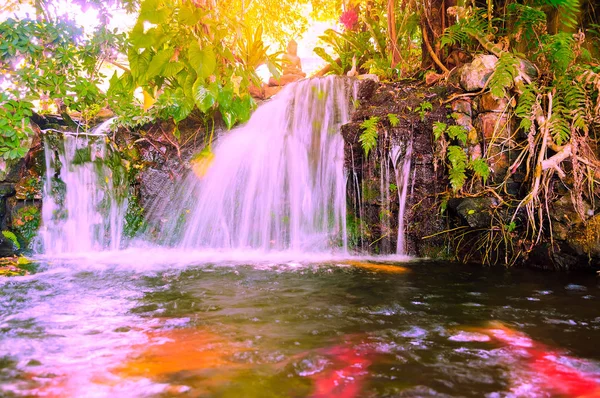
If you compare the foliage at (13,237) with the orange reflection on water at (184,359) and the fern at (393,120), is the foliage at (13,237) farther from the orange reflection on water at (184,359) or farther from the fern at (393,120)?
the fern at (393,120)

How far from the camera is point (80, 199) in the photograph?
7.12 meters

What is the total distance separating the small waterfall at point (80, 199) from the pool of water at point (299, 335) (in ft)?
8.26

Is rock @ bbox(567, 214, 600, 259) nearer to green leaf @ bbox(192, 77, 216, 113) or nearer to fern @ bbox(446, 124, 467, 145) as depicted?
fern @ bbox(446, 124, 467, 145)

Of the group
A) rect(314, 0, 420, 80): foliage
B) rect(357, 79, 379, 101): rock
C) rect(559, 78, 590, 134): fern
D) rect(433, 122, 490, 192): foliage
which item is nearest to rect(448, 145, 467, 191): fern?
rect(433, 122, 490, 192): foliage

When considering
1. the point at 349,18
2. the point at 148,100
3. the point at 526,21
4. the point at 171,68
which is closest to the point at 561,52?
the point at 526,21

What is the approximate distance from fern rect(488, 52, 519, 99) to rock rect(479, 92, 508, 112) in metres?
0.14

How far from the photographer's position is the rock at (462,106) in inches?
237

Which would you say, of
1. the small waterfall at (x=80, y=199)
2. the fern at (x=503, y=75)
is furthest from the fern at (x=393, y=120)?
the small waterfall at (x=80, y=199)

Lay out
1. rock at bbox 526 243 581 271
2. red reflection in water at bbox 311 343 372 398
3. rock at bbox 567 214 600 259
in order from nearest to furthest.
A: red reflection in water at bbox 311 343 372 398
rock at bbox 567 214 600 259
rock at bbox 526 243 581 271

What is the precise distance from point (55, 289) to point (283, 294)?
2.02 meters


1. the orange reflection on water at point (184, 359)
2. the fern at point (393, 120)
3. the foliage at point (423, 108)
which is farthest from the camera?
the foliage at point (423, 108)

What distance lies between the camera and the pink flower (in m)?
9.88

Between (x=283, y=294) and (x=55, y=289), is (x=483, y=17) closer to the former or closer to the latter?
(x=283, y=294)

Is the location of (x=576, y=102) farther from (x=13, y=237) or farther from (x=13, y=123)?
(x=13, y=237)
